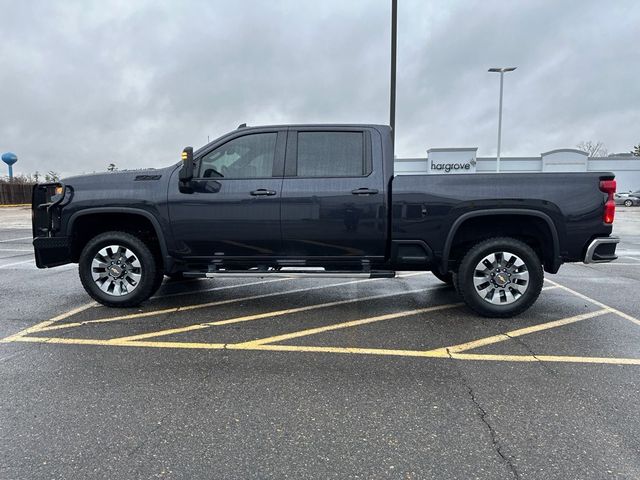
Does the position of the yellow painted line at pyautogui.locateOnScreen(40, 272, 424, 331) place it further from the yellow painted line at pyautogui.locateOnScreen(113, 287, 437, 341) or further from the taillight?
the taillight

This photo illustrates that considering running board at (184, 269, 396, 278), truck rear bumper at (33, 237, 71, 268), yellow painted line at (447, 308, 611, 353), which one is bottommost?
yellow painted line at (447, 308, 611, 353)

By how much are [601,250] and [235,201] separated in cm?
405

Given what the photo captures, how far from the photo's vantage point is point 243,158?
532cm

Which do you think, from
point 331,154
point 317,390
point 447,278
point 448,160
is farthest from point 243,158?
point 448,160

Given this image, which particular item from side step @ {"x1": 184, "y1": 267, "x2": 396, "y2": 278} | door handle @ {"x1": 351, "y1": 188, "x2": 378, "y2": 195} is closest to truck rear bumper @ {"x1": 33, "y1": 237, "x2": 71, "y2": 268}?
side step @ {"x1": 184, "y1": 267, "x2": 396, "y2": 278}

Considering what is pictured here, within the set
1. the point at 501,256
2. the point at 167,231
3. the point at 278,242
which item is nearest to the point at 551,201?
the point at 501,256

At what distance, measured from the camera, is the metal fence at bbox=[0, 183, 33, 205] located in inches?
1439

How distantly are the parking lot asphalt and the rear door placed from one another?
2.76 ft

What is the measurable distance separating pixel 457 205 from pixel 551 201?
0.98 meters

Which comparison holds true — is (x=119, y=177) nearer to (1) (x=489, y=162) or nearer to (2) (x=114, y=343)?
(2) (x=114, y=343)

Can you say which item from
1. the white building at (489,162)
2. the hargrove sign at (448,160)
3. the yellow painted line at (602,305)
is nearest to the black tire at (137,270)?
the yellow painted line at (602,305)

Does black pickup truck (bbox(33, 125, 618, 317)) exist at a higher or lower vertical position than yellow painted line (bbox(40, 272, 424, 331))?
higher

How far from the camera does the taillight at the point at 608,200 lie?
15.8 ft

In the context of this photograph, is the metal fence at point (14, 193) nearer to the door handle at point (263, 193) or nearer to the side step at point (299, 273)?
the side step at point (299, 273)
